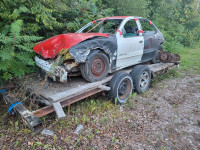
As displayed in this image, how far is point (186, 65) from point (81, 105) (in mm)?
5906

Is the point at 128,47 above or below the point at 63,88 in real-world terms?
above

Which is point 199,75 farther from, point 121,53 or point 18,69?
point 18,69

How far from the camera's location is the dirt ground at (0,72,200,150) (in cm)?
271

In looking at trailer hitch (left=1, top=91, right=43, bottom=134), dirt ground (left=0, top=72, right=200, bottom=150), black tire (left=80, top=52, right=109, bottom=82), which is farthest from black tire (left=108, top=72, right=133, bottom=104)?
trailer hitch (left=1, top=91, right=43, bottom=134)

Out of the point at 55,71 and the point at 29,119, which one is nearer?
the point at 29,119

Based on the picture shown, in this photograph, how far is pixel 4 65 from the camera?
3.29 metres

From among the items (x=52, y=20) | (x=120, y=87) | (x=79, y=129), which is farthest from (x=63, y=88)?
(x=52, y=20)

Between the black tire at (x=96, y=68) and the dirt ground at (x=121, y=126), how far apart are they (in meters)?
0.60

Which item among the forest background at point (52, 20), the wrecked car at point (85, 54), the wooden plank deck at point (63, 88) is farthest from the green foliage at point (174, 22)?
the wooden plank deck at point (63, 88)

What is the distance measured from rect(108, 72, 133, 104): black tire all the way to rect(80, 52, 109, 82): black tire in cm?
31

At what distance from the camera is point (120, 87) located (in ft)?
12.9

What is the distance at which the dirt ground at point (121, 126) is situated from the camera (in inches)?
107

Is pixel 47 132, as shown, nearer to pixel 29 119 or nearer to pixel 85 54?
pixel 29 119

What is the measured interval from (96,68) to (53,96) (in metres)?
1.21
